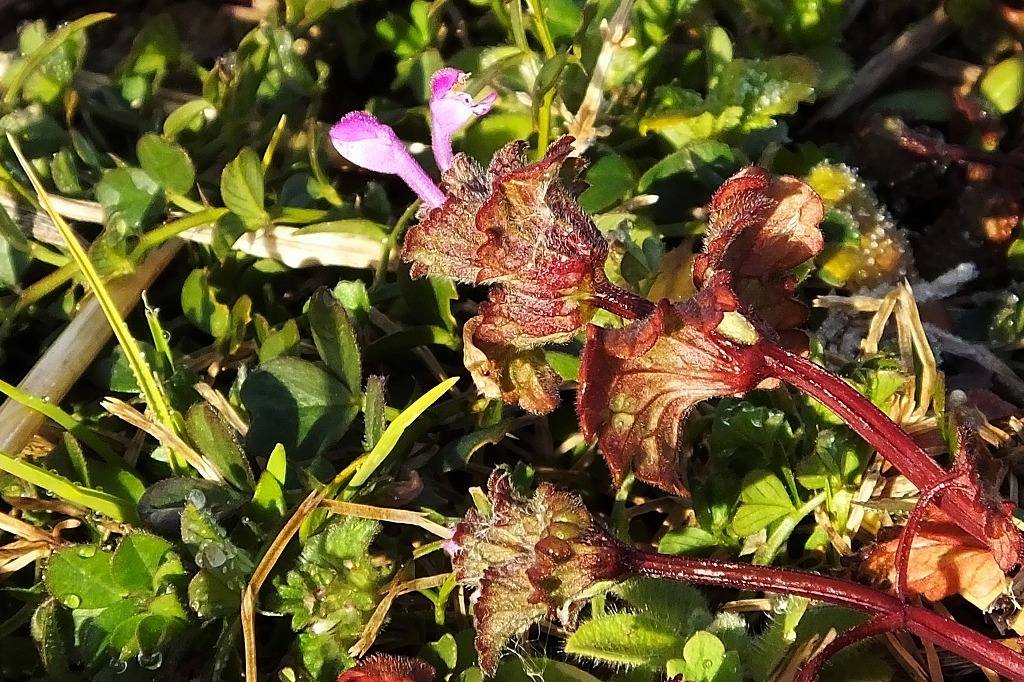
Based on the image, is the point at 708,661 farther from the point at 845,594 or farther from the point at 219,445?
the point at 219,445

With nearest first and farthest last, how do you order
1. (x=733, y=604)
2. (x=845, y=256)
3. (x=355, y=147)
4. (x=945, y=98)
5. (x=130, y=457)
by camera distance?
1. (x=355, y=147)
2. (x=733, y=604)
3. (x=130, y=457)
4. (x=845, y=256)
5. (x=945, y=98)

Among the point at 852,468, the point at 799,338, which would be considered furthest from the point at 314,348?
the point at 852,468

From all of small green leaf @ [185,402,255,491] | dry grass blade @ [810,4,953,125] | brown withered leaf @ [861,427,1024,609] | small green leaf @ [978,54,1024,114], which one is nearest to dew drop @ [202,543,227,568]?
small green leaf @ [185,402,255,491]

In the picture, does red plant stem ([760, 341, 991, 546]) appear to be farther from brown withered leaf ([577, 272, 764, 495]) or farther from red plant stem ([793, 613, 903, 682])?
red plant stem ([793, 613, 903, 682])

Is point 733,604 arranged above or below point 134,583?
below

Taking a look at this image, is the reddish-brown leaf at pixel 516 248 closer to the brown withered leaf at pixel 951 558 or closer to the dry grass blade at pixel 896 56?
the brown withered leaf at pixel 951 558

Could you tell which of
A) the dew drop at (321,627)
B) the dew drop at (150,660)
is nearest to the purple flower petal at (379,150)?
the dew drop at (321,627)

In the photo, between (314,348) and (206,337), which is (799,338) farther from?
(206,337)
